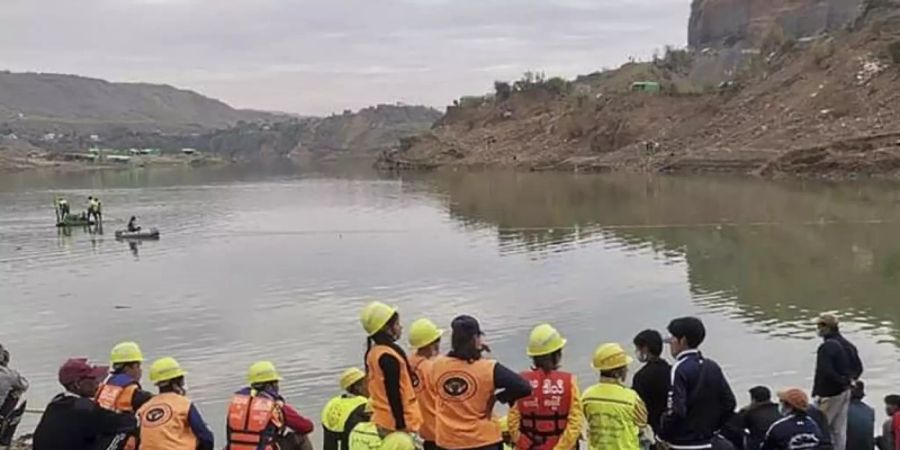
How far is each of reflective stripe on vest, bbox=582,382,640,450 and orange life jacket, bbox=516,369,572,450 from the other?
1.21ft

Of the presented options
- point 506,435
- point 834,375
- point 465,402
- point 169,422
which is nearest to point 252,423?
point 169,422

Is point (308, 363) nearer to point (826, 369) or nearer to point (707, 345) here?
point (707, 345)

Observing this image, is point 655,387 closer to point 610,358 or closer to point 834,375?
point 610,358

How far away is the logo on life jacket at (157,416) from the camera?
773 cm

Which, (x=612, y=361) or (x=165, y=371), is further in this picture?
(x=165, y=371)

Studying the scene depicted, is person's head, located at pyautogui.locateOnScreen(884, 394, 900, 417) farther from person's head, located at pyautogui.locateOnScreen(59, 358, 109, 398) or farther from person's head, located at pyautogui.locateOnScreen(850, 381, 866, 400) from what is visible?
person's head, located at pyautogui.locateOnScreen(59, 358, 109, 398)

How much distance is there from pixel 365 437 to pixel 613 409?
1893 millimetres

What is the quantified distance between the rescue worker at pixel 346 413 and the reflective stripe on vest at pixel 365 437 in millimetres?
465

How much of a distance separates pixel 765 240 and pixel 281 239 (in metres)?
21.2

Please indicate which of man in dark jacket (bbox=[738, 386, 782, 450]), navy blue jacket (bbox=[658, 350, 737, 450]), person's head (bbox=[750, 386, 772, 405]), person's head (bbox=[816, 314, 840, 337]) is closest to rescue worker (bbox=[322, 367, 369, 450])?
navy blue jacket (bbox=[658, 350, 737, 450])

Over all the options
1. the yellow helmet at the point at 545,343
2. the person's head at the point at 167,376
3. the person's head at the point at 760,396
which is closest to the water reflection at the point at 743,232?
the person's head at the point at 760,396

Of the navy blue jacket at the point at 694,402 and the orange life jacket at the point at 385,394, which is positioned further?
the navy blue jacket at the point at 694,402

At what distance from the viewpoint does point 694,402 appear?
7.91 metres

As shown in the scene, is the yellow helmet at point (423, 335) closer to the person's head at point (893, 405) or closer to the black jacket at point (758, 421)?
the black jacket at point (758, 421)
